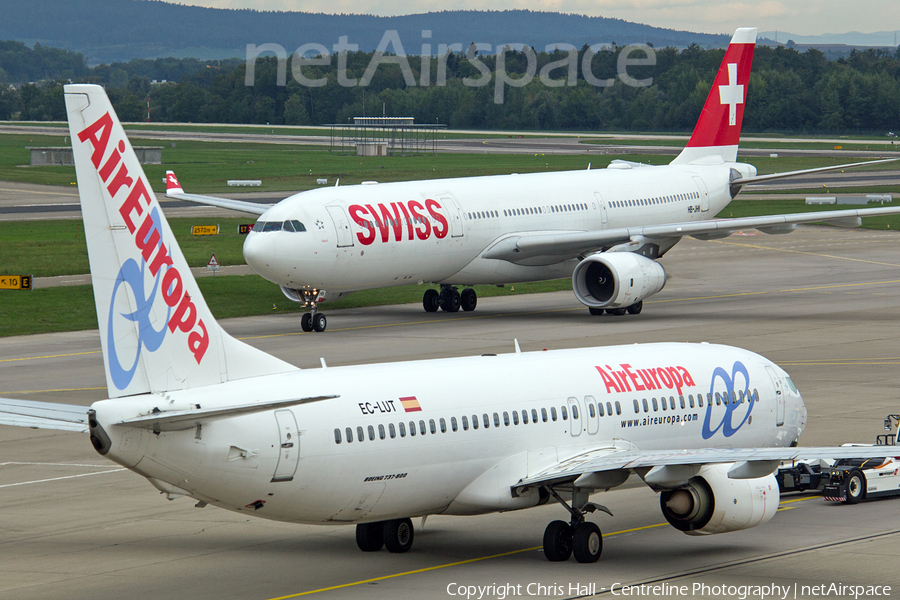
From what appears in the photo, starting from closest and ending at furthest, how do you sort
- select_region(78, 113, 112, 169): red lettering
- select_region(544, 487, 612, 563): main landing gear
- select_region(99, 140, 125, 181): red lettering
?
select_region(78, 113, 112, 169): red lettering → select_region(99, 140, 125, 181): red lettering → select_region(544, 487, 612, 563): main landing gear

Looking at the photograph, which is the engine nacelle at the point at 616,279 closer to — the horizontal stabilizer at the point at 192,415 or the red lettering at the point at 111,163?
the horizontal stabilizer at the point at 192,415

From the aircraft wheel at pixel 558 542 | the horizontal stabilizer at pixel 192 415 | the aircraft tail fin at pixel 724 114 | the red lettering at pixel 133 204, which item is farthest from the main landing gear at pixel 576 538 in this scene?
the aircraft tail fin at pixel 724 114

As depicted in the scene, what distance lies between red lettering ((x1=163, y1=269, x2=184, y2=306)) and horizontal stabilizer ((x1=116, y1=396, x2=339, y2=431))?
1.78m

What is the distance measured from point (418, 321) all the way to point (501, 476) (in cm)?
3223

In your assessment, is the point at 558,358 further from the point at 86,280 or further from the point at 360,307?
the point at 86,280

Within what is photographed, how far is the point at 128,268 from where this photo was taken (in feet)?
64.3

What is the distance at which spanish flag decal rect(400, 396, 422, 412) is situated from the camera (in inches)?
852

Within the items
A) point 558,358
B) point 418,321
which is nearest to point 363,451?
point 558,358

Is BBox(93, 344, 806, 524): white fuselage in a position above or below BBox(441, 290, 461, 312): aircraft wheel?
above

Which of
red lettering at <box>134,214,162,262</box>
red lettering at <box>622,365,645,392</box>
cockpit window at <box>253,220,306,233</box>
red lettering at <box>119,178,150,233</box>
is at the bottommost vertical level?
red lettering at <box>622,365,645,392</box>

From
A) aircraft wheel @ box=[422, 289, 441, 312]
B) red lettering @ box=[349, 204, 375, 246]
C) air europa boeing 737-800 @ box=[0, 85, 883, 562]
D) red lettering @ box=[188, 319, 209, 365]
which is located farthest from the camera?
aircraft wheel @ box=[422, 289, 441, 312]

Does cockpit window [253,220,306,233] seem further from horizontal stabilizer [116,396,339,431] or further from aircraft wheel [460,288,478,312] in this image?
horizontal stabilizer [116,396,339,431]

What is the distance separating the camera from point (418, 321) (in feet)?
180

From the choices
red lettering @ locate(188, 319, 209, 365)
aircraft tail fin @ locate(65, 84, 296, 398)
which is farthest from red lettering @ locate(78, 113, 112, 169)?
red lettering @ locate(188, 319, 209, 365)
